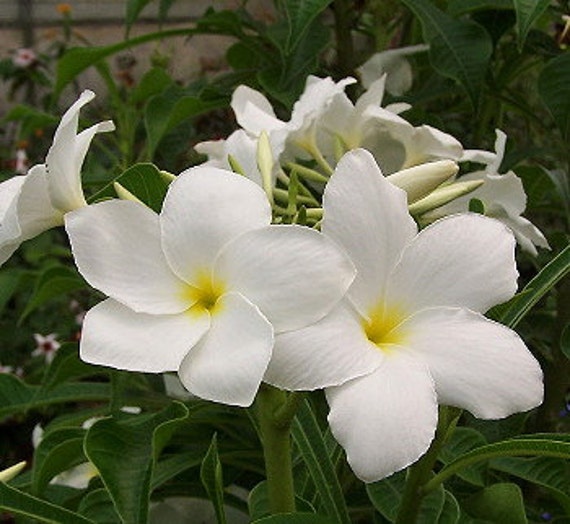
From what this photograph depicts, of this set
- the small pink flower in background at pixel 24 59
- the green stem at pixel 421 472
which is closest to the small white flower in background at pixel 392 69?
the green stem at pixel 421 472

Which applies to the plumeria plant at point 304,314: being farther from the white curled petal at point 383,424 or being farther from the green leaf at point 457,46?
the green leaf at point 457,46

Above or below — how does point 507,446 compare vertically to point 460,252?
below

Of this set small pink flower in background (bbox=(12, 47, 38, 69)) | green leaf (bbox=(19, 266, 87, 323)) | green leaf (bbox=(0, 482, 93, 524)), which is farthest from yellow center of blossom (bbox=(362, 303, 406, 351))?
small pink flower in background (bbox=(12, 47, 38, 69))

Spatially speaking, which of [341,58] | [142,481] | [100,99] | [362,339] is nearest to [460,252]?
[362,339]

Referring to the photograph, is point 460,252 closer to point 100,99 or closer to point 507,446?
point 507,446

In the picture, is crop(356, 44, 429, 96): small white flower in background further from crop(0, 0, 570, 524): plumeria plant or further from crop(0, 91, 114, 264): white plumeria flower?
crop(0, 91, 114, 264): white plumeria flower

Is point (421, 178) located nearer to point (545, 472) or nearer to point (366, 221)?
point (366, 221)
